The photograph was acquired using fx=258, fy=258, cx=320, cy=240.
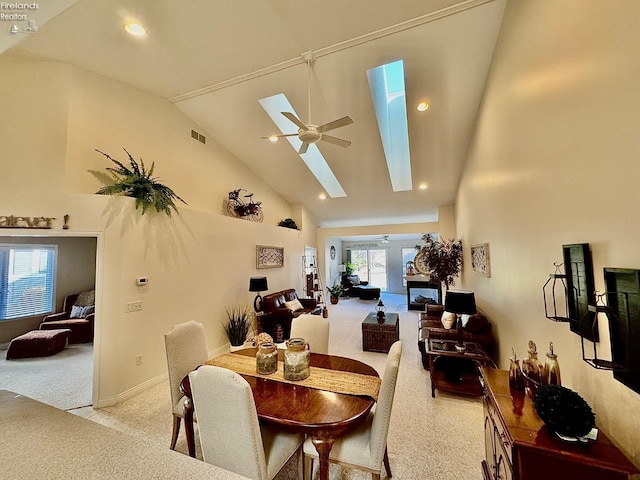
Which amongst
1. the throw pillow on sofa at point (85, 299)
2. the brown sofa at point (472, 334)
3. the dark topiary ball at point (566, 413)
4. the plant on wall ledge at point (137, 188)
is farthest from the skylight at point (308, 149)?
the throw pillow on sofa at point (85, 299)

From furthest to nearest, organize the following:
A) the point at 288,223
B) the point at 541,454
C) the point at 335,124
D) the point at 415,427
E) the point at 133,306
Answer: the point at 288,223
the point at 133,306
the point at 335,124
the point at 415,427
the point at 541,454

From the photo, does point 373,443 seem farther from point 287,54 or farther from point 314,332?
point 287,54

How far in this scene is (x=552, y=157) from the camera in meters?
1.85

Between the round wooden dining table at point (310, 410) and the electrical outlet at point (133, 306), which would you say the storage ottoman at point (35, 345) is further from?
the round wooden dining table at point (310, 410)

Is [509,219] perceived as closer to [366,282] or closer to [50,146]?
[50,146]

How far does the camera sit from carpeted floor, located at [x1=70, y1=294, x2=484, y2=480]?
6.64 ft

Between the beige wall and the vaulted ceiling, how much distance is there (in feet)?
2.06

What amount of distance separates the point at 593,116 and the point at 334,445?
2.46 meters

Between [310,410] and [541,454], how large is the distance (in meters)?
1.13

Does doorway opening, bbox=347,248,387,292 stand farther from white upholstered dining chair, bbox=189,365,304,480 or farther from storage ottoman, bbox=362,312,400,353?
white upholstered dining chair, bbox=189,365,304,480

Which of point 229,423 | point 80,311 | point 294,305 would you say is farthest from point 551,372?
point 80,311

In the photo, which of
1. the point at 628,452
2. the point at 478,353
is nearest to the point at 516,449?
the point at 628,452

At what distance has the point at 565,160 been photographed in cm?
169

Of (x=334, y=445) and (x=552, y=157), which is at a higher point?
(x=552, y=157)
